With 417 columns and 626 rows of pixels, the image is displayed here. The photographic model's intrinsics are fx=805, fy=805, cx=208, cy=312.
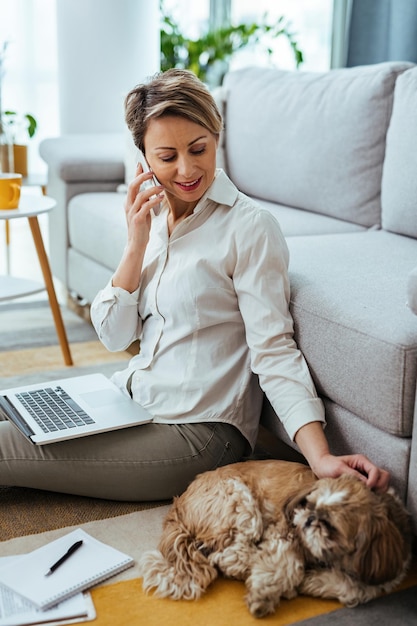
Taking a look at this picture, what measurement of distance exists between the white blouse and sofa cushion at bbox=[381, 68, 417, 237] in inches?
29.9

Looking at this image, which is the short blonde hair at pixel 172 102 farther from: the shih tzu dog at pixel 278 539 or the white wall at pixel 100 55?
the white wall at pixel 100 55

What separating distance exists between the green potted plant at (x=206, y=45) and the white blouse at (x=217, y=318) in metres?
3.16

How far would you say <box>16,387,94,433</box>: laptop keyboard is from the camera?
1792 mm

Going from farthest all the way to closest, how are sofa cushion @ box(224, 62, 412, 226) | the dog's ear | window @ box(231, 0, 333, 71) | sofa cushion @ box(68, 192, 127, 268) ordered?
window @ box(231, 0, 333, 71), sofa cushion @ box(68, 192, 127, 268), sofa cushion @ box(224, 62, 412, 226), the dog's ear

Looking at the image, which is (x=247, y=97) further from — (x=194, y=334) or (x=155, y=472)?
(x=155, y=472)

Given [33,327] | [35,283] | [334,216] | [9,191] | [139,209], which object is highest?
[139,209]

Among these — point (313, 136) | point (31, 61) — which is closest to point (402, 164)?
point (313, 136)

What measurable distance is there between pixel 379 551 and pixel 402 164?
4.53ft

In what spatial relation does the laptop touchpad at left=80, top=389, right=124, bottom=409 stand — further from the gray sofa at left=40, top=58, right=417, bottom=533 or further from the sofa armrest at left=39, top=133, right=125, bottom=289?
the sofa armrest at left=39, top=133, right=125, bottom=289

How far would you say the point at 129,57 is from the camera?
411 centimetres

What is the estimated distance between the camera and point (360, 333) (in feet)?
5.31

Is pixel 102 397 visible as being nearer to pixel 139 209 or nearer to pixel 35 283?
pixel 139 209

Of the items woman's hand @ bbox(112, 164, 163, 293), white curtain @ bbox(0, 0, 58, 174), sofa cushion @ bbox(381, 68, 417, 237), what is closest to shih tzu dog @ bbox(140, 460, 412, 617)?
woman's hand @ bbox(112, 164, 163, 293)

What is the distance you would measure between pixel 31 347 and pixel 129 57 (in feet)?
6.00
